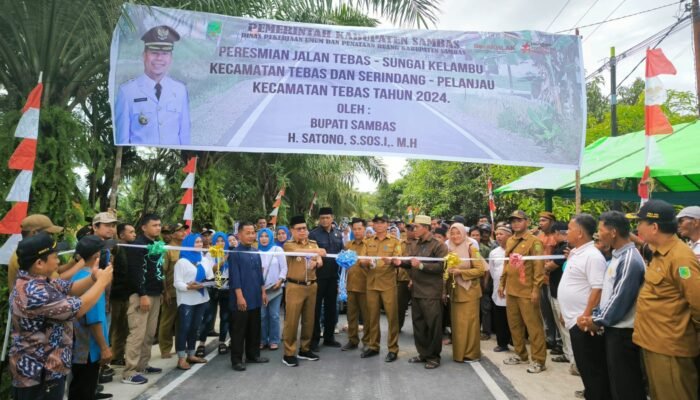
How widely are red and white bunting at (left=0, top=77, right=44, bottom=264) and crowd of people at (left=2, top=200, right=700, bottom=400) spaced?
0.24 m

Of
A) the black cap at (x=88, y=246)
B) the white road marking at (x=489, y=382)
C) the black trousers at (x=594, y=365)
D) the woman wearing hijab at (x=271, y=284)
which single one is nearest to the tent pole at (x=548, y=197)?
the white road marking at (x=489, y=382)

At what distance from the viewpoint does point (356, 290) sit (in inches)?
279

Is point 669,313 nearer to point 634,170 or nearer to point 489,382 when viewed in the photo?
point 489,382

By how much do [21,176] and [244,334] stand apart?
3140 millimetres

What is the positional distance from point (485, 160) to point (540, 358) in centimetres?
256

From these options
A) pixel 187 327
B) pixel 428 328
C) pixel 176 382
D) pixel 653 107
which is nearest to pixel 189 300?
pixel 187 327

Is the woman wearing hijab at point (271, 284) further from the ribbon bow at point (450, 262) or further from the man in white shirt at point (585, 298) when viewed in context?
the man in white shirt at point (585, 298)

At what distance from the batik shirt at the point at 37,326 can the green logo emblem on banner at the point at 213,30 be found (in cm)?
355

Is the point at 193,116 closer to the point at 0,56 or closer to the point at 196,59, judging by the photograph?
the point at 196,59

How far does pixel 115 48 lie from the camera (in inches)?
213

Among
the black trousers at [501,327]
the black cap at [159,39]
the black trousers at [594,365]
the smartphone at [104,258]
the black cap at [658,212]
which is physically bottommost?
the black trousers at [501,327]

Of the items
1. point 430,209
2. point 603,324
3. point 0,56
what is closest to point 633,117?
point 430,209

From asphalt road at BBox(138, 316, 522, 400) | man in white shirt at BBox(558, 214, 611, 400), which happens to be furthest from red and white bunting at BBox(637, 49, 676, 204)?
asphalt road at BBox(138, 316, 522, 400)

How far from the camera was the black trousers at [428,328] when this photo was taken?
6.10 m
